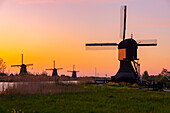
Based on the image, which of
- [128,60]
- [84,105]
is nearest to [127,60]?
[128,60]

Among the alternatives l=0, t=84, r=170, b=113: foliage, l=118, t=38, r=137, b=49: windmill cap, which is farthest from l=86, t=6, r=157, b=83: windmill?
l=0, t=84, r=170, b=113: foliage

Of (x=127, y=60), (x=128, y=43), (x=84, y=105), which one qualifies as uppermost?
(x=128, y=43)

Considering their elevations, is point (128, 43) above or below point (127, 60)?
above

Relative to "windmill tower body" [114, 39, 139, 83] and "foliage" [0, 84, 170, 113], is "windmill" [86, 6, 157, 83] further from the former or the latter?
"foliage" [0, 84, 170, 113]

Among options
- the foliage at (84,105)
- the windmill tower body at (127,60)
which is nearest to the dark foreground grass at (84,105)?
the foliage at (84,105)

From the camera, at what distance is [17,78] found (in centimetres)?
2320

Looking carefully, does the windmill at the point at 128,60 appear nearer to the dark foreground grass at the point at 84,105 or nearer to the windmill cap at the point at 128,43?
the windmill cap at the point at 128,43

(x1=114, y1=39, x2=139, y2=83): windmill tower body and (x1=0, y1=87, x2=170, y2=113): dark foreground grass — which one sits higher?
(x1=114, y1=39, x2=139, y2=83): windmill tower body

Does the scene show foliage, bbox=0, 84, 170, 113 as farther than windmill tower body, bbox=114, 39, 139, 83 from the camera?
No

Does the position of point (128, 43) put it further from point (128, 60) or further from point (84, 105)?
point (84, 105)

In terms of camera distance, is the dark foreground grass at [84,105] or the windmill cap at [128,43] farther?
the windmill cap at [128,43]

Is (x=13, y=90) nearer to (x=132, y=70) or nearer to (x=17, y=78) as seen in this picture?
(x=17, y=78)

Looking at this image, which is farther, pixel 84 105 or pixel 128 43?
pixel 128 43

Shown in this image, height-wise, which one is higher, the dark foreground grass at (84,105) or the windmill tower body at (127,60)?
the windmill tower body at (127,60)
